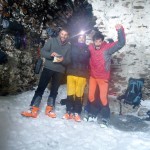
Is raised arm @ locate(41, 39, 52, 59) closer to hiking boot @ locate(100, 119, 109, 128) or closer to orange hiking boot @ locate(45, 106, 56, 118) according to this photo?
orange hiking boot @ locate(45, 106, 56, 118)

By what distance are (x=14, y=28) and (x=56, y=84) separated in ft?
5.16

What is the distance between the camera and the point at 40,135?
13.6ft

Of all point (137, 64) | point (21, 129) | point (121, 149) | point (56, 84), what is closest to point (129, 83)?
point (137, 64)

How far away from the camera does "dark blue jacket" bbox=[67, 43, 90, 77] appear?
486 centimetres

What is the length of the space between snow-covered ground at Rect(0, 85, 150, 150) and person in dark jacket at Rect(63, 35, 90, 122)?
0.29 m

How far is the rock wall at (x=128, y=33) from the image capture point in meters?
5.93

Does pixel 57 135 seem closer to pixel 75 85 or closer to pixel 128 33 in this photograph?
pixel 75 85

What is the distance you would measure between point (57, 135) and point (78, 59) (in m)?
1.40

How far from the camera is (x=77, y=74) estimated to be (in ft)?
16.0

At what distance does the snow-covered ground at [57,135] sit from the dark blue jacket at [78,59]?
871mm

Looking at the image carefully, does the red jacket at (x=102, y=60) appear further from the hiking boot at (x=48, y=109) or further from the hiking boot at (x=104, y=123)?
the hiking boot at (x=48, y=109)

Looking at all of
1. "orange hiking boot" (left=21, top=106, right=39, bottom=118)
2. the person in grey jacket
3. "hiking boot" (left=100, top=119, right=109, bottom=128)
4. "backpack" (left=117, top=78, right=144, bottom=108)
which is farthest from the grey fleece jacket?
"backpack" (left=117, top=78, right=144, bottom=108)

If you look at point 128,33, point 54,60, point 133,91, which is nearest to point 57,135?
point 54,60

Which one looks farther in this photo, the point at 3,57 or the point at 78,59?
the point at 3,57
